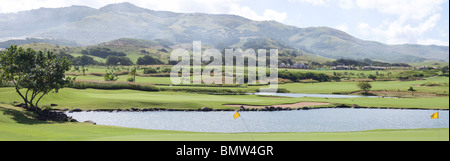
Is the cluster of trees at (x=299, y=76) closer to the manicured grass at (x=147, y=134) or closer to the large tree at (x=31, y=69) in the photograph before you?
the large tree at (x=31, y=69)

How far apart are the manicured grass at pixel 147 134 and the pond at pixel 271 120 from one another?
10067 millimetres

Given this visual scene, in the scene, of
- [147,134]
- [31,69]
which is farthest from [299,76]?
[147,134]

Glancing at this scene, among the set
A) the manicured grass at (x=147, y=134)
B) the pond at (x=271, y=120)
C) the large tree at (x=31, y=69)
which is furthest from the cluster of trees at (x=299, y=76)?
the manicured grass at (x=147, y=134)

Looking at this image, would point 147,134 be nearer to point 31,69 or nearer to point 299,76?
point 31,69

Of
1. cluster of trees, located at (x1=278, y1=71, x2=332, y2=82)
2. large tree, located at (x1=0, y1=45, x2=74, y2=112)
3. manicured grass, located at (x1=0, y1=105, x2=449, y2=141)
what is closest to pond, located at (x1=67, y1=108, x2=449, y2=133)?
large tree, located at (x1=0, y1=45, x2=74, y2=112)

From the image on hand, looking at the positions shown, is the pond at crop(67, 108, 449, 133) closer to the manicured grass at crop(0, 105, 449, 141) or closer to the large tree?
the large tree

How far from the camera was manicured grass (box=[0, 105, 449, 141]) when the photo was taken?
29.0 metres

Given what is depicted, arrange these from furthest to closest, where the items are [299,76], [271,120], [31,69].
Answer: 1. [299,76]
2. [271,120]
3. [31,69]

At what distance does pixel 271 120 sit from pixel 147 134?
2615 cm

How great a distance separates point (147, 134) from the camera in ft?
109
